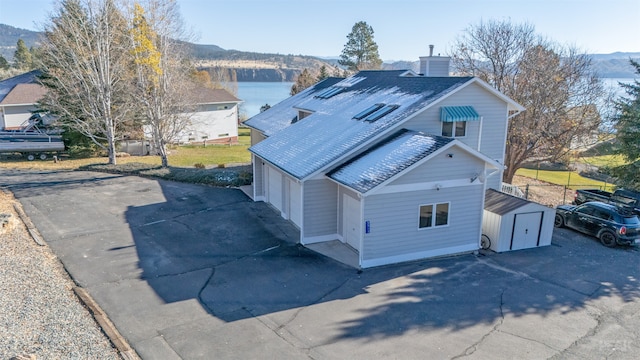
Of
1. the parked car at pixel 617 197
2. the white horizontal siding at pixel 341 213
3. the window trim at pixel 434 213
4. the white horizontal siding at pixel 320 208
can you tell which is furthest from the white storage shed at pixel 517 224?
the white horizontal siding at pixel 320 208

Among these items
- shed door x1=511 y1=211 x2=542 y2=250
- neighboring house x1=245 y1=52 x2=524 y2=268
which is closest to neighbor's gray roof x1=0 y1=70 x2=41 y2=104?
neighboring house x1=245 y1=52 x2=524 y2=268

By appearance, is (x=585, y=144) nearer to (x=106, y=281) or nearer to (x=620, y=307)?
(x=620, y=307)

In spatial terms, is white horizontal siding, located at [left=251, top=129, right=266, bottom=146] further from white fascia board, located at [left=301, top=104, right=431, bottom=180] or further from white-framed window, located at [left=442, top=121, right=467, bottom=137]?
white-framed window, located at [left=442, top=121, right=467, bottom=137]

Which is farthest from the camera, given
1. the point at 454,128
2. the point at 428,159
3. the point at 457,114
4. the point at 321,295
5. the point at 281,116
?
the point at 281,116

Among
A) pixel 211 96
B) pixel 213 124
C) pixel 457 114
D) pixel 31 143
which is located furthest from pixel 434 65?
pixel 211 96

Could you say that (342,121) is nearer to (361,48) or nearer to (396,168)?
(396,168)

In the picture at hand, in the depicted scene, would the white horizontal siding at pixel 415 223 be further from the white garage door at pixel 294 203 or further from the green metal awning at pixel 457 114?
the white garage door at pixel 294 203
